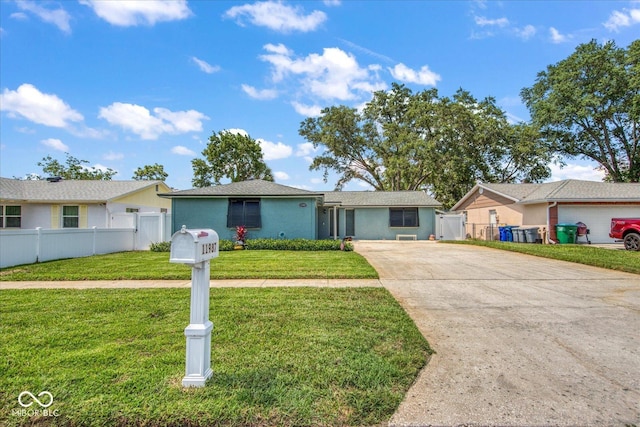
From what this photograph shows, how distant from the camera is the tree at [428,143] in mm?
30469

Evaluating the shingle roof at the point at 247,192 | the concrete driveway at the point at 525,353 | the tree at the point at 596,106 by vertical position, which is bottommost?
the concrete driveway at the point at 525,353

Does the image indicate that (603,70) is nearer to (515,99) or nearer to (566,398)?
(515,99)

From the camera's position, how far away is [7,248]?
9508 mm

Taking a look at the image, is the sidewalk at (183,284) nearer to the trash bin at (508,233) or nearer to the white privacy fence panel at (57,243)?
the white privacy fence panel at (57,243)

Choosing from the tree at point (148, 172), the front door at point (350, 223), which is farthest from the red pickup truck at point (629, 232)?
the tree at point (148, 172)

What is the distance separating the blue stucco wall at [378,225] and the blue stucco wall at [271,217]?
5.49 metres

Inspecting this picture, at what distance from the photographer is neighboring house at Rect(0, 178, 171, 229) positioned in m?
17.6

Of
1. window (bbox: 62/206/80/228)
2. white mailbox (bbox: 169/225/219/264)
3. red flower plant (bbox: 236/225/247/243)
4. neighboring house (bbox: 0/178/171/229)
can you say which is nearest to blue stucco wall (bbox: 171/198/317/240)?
red flower plant (bbox: 236/225/247/243)

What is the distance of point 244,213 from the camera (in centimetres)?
1681

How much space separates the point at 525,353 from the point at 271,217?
1413 cm

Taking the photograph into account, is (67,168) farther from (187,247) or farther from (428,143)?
(187,247)

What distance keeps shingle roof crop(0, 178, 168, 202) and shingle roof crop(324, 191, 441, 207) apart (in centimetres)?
1235

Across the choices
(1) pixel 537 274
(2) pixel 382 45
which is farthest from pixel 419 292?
(2) pixel 382 45

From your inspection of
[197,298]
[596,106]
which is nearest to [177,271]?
[197,298]
